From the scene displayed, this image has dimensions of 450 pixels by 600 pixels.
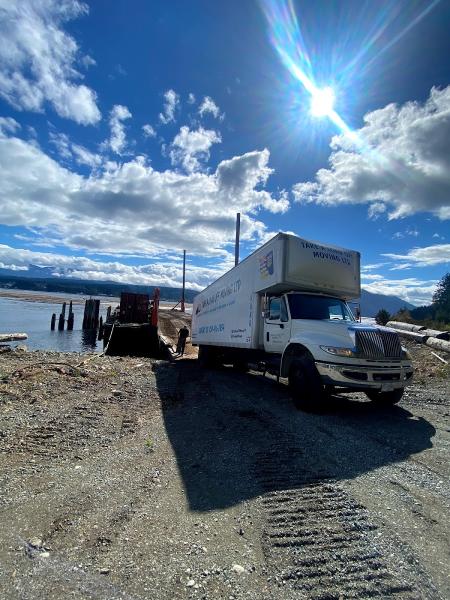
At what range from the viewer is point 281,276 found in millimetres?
8312

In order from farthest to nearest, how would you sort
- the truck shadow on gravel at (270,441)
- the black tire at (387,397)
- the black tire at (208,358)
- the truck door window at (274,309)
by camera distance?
the black tire at (208,358), the truck door window at (274,309), the black tire at (387,397), the truck shadow on gravel at (270,441)

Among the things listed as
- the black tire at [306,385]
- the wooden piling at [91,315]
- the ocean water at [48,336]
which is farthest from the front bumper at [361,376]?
the wooden piling at [91,315]

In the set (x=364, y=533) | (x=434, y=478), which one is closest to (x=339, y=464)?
(x=434, y=478)

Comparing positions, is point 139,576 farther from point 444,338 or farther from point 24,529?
point 444,338

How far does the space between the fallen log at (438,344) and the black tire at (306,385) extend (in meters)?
8.31

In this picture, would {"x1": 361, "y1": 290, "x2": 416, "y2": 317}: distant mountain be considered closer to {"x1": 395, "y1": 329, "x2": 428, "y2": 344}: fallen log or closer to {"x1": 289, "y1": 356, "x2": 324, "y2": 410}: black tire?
{"x1": 395, "y1": 329, "x2": 428, "y2": 344}: fallen log

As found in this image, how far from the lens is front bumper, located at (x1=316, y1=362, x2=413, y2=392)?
6.45 m

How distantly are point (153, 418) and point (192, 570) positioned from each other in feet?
13.4

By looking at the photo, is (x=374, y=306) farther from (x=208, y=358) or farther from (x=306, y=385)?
(x=306, y=385)

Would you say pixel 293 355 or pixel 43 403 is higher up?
pixel 293 355

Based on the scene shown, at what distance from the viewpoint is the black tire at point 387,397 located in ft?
24.3

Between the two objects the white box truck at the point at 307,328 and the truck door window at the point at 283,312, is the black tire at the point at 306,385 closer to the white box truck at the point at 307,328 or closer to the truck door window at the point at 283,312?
the white box truck at the point at 307,328

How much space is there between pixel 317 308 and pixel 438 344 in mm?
7748

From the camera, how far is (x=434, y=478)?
13.6 feet
